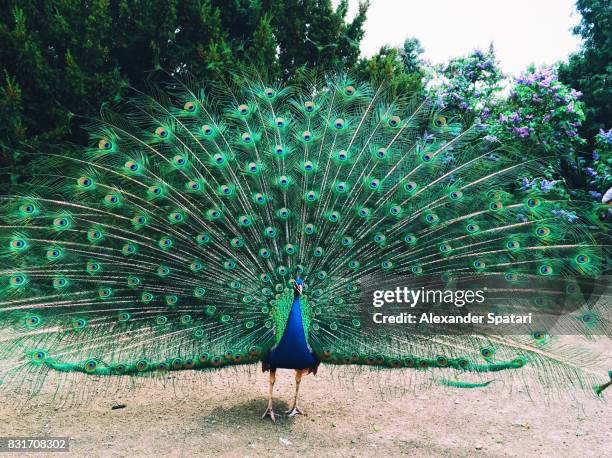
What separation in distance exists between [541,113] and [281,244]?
255 inches

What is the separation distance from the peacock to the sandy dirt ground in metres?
0.51

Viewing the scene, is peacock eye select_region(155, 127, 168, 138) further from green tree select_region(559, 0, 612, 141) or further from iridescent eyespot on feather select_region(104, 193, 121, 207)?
green tree select_region(559, 0, 612, 141)

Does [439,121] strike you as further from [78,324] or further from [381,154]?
[78,324]

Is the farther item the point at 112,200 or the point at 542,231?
the point at 112,200

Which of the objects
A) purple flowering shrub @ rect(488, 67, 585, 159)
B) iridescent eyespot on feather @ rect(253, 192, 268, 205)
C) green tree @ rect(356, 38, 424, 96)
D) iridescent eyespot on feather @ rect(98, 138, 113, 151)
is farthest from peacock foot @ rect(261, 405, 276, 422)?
purple flowering shrub @ rect(488, 67, 585, 159)

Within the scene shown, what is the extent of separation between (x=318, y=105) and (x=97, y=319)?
251 cm


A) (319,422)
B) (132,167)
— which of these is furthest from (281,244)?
(319,422)

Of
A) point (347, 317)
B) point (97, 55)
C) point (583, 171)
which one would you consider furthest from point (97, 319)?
point (583, 171)

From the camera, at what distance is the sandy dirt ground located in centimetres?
405

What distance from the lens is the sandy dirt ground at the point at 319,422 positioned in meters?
4.05

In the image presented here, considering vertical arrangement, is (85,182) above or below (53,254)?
above

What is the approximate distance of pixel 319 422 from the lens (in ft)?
14.8

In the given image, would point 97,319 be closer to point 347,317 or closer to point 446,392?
point 347,317

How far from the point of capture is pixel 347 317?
4.20 meters
